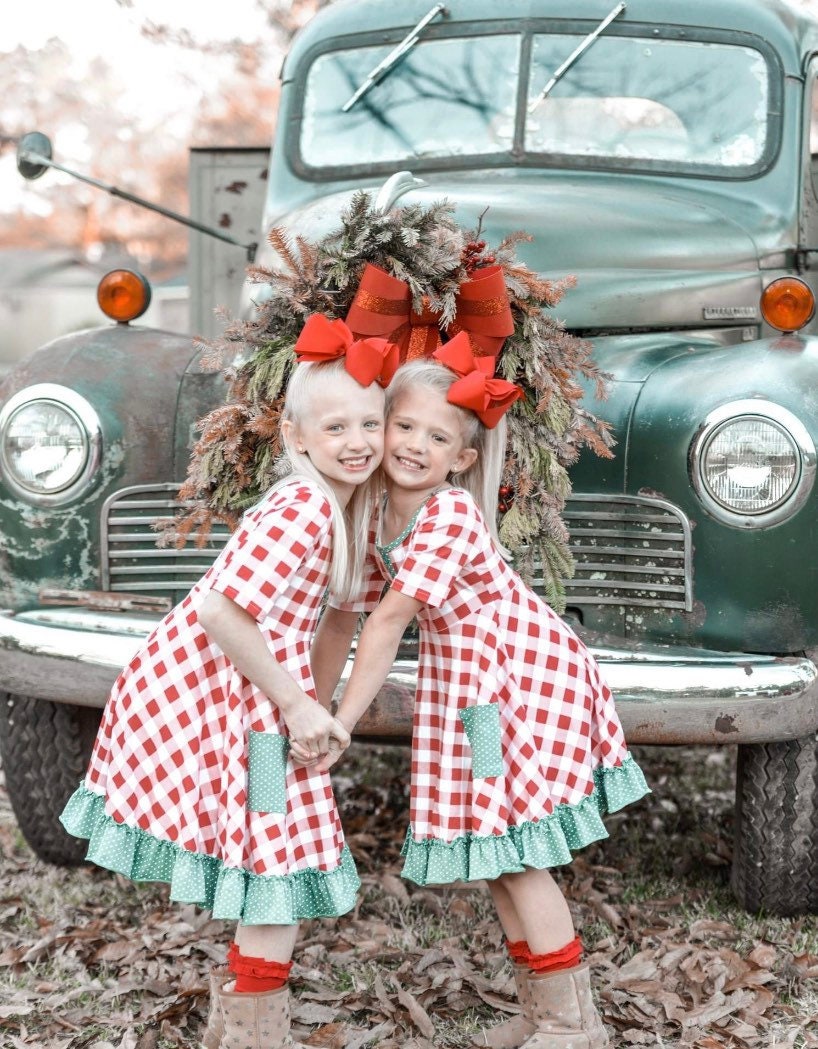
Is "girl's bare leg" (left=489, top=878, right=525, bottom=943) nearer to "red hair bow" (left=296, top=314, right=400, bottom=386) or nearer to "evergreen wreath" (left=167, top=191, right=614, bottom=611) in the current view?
"evergreen wreath" (left=167, top=191, right=614, bottom=611)

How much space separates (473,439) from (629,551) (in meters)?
0.60

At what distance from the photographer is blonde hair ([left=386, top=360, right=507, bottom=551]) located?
2133mm

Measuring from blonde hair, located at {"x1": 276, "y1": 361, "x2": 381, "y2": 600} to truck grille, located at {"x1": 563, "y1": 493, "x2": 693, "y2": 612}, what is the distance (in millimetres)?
643

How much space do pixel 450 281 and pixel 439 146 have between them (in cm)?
169

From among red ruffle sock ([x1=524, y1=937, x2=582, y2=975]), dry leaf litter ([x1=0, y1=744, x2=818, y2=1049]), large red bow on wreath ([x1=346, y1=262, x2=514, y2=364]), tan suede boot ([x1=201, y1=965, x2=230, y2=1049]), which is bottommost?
dry leaf litter ([x1=0, y1=744, x2=818, y2=1049])

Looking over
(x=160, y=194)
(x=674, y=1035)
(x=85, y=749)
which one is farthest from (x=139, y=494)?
(x=160, y=194)

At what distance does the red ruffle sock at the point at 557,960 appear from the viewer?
214 cm

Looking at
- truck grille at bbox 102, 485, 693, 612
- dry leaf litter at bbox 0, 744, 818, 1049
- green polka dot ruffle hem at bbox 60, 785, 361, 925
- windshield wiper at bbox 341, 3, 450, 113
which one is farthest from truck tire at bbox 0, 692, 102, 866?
windshield wiper at bbox 341, 3, 450, 113

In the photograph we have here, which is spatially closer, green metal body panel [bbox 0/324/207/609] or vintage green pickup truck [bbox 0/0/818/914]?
vintage green pickup truck [bbox 0/0/818/914]

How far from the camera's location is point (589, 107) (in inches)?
145

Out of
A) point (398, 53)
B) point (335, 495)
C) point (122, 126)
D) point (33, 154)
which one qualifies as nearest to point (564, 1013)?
point (335, 495)

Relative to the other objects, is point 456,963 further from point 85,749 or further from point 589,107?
point 589,107

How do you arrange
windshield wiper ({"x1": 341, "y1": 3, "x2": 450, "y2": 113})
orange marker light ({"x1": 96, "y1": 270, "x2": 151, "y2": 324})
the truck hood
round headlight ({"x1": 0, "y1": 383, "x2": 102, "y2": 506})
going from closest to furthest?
round headlight ({"x1": 0, "y1": 383, "x2": 102, "y2": 506}) → the truck hood → orange marker light ({"x1": 96, "y1": 270, "x2": 151, "y2": 324}) → windshield wiper ({"x1": 341, "y1": 3, "x2": 450, "y2": 113})

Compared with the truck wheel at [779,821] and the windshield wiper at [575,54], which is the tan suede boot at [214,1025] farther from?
the windshield wiper at [575,54]
